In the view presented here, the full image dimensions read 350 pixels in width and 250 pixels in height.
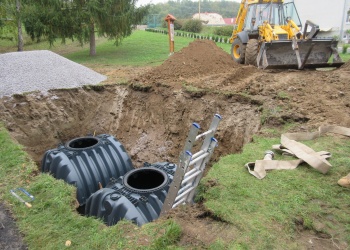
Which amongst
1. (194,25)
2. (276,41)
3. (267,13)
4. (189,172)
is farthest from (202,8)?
(189,172)

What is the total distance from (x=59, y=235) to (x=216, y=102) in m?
4.44

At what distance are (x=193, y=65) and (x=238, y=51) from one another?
2781 millimetres

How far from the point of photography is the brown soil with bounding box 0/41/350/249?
5.70 meters

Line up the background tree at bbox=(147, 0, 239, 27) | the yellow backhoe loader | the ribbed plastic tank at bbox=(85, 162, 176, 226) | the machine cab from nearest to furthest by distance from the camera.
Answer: the ribbed plastic tank at bbox=(85, 162, 176, 226)
the yellow backhoe loader
the machine cab
the background tree at bbox=(147, 0, 239, 27)

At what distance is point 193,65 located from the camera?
868cm

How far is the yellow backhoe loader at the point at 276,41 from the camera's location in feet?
28.1

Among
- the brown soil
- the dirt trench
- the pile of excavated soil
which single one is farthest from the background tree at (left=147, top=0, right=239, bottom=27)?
the dirt trench

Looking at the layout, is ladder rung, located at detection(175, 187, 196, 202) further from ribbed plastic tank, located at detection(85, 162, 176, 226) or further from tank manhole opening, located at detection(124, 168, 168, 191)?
tank manhole opening, located at detection(124, 168, 168, 191)

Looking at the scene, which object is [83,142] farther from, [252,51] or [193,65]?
[252,51]

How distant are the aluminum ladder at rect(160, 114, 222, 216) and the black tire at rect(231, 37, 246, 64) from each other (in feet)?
24.6

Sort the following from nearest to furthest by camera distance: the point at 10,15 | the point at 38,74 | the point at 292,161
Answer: the point at 292,161 → the point at 38,74 → the point at 10,15

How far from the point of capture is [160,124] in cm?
709

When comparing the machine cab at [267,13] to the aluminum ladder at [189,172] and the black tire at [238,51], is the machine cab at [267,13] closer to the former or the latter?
the black tire at [238,51]

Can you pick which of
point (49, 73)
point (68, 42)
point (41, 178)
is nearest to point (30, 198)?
point (41, 178)
